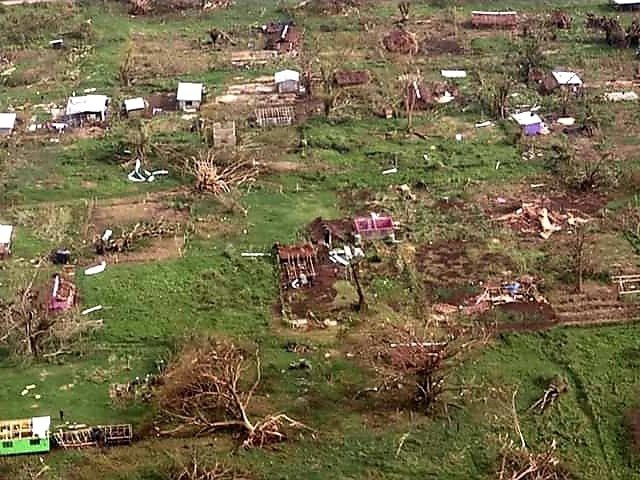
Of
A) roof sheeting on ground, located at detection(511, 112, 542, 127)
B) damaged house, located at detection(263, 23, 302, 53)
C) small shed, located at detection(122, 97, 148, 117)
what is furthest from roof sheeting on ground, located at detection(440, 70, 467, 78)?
small shed, located at detection(122, 97, 148, 117)

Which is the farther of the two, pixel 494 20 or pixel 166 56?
pixel 494 20

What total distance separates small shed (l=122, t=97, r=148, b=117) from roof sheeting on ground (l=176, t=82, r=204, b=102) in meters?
1.10

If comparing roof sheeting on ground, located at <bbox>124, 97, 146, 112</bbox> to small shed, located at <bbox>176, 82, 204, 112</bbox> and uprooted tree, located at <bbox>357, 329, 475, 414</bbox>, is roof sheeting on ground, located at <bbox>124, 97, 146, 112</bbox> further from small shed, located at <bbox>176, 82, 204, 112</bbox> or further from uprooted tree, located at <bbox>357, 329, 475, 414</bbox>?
uprooted tree, located at <bbox>357, 329, 475, 414</bbox>

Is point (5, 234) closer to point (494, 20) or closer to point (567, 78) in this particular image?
point (567, 78)

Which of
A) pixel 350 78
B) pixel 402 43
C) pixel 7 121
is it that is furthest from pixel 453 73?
pixel 7 121

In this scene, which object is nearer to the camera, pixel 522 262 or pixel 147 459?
pixel 147 459

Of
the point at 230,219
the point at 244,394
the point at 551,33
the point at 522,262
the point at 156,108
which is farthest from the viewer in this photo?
the point at 551,33

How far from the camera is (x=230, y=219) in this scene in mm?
23062

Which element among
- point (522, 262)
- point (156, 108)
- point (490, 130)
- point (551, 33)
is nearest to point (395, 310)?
point (522, 262)

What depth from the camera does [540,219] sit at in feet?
74.5

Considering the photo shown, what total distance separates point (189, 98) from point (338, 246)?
8942 millimetres

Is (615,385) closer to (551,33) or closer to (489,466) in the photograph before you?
(489,466)

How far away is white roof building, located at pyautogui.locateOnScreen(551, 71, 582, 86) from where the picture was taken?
28656 millimetres

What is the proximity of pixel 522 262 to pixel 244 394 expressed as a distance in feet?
24.7
